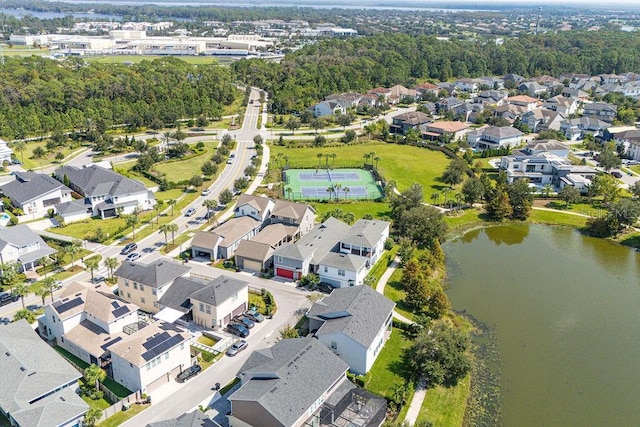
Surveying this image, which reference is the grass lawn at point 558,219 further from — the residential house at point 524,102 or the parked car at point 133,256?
the residential house at point 524,102

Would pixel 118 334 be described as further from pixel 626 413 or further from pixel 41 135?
pixel 41 135

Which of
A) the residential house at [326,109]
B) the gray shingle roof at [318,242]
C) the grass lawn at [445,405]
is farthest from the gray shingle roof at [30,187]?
the residential house at [326,109]


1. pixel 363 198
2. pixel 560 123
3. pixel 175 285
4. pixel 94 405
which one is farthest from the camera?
pixel 560 123

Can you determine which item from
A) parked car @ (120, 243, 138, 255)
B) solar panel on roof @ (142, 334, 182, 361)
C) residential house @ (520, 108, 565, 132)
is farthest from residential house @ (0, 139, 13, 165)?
Answer: residential house @ (520, 108, 565, 132)

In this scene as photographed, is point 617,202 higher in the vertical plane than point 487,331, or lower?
higher

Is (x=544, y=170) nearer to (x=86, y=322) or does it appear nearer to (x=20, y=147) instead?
(x=86, y=322)

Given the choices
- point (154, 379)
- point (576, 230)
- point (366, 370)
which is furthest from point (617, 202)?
point (154, 379)
